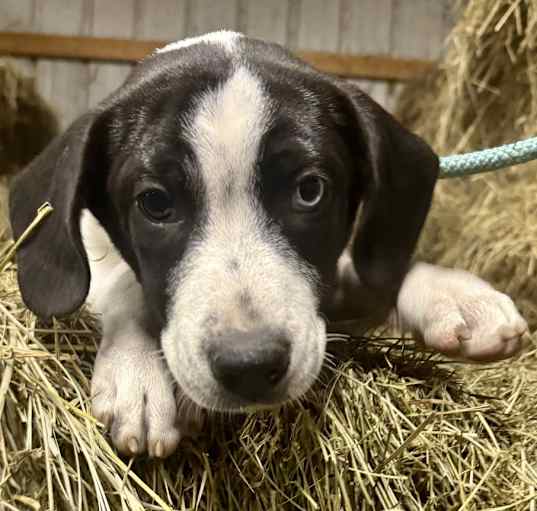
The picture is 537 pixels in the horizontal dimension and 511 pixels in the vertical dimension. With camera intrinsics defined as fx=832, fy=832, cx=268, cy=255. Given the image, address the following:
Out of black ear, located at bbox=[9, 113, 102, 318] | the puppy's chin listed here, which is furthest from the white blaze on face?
black ear, located at bbox=[9, 113, 102, 318]

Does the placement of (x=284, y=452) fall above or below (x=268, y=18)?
below

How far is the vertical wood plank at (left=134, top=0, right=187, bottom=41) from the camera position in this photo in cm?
567

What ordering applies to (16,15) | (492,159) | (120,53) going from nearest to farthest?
(492,159) < (120,53) < (16,15)

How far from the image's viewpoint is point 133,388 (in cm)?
191

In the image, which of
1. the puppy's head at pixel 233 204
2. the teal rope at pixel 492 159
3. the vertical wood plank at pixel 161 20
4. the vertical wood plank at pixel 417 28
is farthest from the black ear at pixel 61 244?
the vertical wood plank at pixel 417 28

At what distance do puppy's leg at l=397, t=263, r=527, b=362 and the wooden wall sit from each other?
142 inches

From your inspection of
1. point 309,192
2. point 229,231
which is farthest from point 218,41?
point 229,231

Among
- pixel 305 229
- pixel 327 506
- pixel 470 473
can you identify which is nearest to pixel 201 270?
pixel 305 229

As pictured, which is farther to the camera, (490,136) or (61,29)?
(61,29)

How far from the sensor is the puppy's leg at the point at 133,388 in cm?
183

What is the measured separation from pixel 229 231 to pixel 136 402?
441 mm

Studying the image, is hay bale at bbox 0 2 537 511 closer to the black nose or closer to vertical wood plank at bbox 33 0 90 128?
the black nose

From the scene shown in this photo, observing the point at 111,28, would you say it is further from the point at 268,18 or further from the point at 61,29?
the point at 268,18

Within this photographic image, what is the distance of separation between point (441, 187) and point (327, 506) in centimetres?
250
